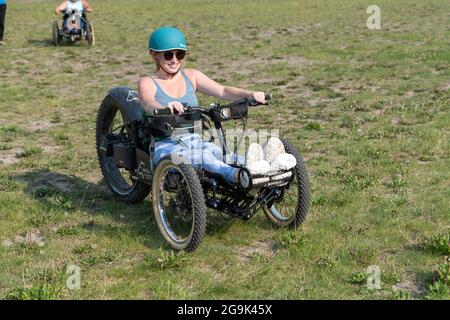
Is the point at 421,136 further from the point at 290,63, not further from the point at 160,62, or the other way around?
the point at 290,63

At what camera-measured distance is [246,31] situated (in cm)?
2833

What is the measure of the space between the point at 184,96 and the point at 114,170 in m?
2.16

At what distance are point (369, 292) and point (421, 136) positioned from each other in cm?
580

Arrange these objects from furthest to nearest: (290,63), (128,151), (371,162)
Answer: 1. (290,63)
2. (371,162)
3. (128,151)

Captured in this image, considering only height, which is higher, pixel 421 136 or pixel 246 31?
pixel 246 31

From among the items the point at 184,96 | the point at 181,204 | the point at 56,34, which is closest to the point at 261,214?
the point at 181,204

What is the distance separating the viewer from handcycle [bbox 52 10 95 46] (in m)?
22.7

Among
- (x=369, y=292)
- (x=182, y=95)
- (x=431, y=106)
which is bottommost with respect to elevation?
(x=369, y=292)

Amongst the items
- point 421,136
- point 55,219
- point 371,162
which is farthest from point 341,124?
point 55,219

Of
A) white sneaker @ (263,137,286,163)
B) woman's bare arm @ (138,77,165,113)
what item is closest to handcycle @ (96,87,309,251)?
woman's bare arm @ (138,77,165,113)

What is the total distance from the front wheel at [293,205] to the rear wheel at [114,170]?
1811 mm

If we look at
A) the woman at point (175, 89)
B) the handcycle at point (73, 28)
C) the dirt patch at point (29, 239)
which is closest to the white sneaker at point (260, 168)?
the woman at point (175, 89)

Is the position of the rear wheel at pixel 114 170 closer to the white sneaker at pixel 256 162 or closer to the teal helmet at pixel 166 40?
the teal helmet at pixel 166 40

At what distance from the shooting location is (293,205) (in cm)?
725
